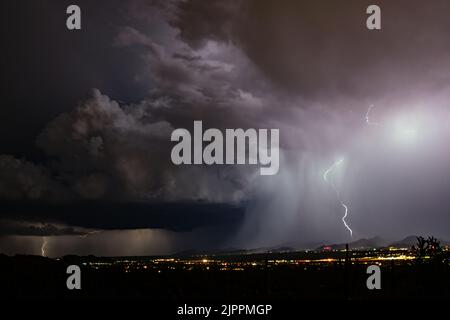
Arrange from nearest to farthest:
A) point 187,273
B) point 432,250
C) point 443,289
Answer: point 443,289 → point 432,250 → point 187,273

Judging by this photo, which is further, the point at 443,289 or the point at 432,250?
the point at 432,250
